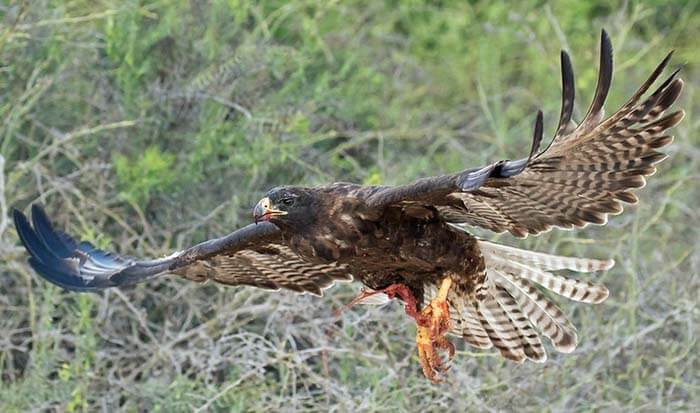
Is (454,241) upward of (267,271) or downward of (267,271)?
upward

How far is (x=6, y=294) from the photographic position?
25.7 ft

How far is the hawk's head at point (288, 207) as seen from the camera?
6.50 metres

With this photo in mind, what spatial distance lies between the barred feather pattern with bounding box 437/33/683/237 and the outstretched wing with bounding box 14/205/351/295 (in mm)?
969

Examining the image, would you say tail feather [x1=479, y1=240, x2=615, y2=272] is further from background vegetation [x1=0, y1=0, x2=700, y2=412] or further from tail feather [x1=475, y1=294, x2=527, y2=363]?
background vegetation [x1=0, y1=0, x2=700, y2=412]

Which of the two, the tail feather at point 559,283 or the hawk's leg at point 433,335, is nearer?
the hawk's leg at point 433,335

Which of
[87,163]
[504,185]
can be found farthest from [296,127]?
[504,185]

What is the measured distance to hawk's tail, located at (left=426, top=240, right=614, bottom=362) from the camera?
7.12 metres

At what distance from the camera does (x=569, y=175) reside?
600cm

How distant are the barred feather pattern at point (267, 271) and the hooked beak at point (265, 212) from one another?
2.37 feet

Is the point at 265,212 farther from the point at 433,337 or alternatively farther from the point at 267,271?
the point at 267,271

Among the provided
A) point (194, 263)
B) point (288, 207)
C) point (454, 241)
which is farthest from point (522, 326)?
point (194, 263)

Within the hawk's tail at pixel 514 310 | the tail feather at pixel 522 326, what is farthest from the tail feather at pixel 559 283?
the tail feather at pixel 522 326

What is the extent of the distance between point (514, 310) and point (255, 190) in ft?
5.99

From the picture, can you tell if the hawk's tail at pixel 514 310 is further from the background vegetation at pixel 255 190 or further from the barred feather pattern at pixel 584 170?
the barred feather pattern at pixel 584 170
